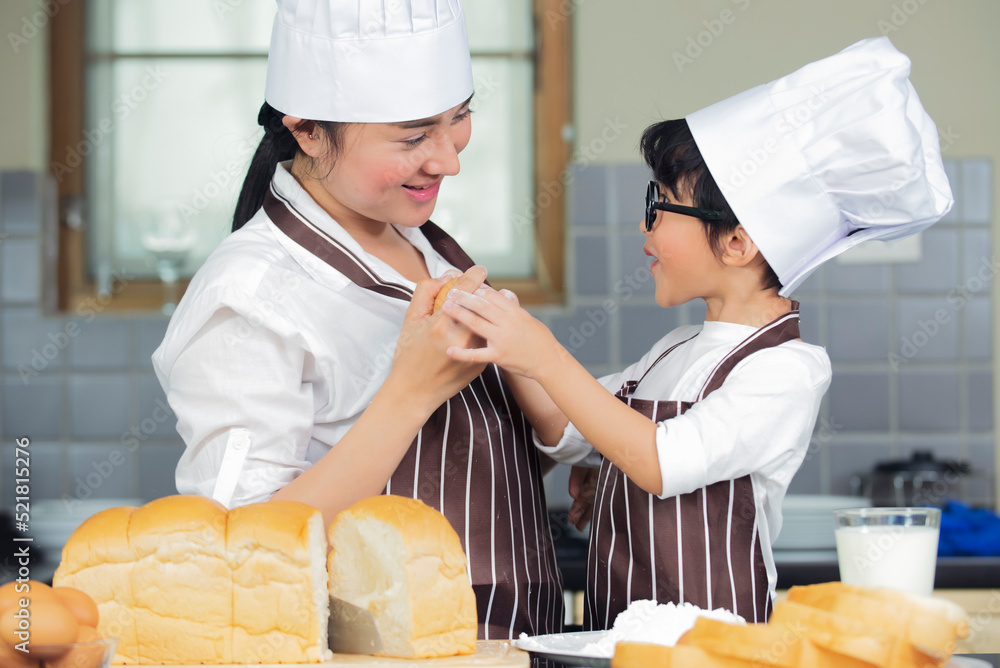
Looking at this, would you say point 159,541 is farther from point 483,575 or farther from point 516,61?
point 516,61

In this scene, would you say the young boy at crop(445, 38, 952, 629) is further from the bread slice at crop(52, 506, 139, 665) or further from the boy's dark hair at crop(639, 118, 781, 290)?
the bread slice at crop(52, 506, 139, 665)

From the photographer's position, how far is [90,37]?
2555 mm

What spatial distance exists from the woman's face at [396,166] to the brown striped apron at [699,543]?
349mm

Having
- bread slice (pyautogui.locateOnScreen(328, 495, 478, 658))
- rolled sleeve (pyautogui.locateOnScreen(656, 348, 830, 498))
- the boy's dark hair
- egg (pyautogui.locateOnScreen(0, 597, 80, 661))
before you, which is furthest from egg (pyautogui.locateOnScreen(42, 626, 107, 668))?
the boy's dark hair

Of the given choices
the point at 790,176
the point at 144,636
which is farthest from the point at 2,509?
the point at 790,176

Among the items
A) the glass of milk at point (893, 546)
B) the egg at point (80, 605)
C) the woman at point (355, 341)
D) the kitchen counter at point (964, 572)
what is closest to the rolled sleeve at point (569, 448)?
the woman at point (355, 341)

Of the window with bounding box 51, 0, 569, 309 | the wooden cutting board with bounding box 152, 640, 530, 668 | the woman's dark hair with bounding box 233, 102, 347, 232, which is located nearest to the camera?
the wooden cutting board with bounding box 152, 640, 530, 668

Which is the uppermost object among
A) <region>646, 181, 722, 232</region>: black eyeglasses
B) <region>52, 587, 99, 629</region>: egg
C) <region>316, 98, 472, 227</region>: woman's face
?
<region>316, 98, 472, 227</region>: woman's face

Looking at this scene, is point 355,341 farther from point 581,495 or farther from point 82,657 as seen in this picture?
point 82,657

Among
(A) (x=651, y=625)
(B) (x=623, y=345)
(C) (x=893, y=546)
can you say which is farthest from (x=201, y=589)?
(B) (x=623, y=345)

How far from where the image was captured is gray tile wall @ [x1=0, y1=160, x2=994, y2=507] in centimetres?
244

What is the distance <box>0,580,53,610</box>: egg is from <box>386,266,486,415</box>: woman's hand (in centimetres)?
39

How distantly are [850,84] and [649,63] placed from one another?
1.54m

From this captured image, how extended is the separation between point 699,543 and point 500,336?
314 millimetres
